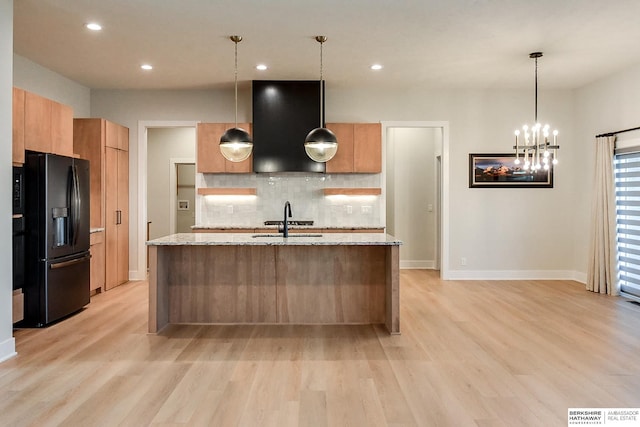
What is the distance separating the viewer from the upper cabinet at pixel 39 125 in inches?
166

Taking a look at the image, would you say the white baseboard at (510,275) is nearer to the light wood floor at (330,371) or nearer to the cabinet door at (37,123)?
the light wood floor at (330,371)

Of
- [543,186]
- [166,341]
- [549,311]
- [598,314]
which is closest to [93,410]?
[166,341]

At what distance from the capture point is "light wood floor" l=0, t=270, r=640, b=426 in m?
2.61

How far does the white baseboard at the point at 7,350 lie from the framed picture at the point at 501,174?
6.03 metres

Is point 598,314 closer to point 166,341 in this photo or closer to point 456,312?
point 456,312

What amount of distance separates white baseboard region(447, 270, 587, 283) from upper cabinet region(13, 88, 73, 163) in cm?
551

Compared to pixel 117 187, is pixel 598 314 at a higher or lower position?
lower

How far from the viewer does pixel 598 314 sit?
492 centimetres

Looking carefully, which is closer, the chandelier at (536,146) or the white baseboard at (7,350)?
the white baseboard at (7,350)

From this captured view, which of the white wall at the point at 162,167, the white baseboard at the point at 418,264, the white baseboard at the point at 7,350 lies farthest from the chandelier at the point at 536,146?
the white wall at the point at 162,167

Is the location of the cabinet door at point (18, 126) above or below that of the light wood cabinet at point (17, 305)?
above

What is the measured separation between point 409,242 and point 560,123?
3.07m

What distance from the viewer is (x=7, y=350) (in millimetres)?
3502

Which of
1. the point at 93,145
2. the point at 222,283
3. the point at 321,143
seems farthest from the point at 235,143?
the point at 93,145
